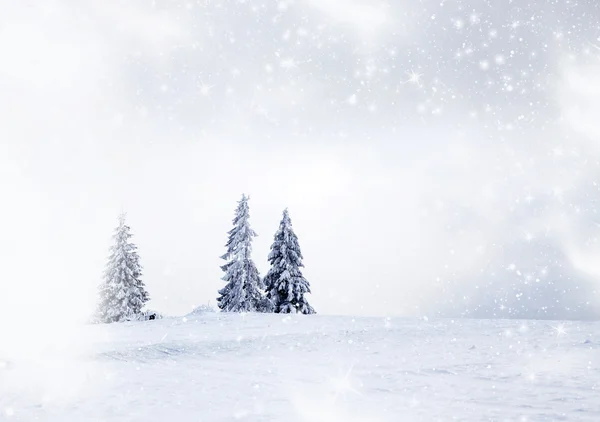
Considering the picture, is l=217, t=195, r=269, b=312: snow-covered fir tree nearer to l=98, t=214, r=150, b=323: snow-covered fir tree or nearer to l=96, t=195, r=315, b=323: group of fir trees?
l=96, t=195, r=315, b=323: group of fir trees

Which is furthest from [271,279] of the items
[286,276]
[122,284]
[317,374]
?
[317,374]

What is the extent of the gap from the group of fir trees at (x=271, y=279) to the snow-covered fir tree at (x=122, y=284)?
5.97 meters

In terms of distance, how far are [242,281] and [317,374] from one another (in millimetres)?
24642

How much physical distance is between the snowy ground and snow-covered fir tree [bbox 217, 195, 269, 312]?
17781mm

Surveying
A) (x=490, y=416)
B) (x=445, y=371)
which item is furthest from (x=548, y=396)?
(x=445, y=371)

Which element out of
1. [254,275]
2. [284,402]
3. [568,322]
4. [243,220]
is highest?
[243,220]

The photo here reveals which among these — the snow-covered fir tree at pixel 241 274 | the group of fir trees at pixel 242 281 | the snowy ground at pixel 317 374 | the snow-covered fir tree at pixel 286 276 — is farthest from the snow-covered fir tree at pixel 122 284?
the snowy ground at pixel 317 374

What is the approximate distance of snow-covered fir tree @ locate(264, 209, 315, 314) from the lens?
111ft

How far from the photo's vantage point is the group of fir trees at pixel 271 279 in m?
33.9

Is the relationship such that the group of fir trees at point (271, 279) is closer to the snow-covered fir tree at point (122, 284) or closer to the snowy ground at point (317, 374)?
the snow-covered fir tree at point (122, 284)

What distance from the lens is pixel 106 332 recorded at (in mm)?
16875

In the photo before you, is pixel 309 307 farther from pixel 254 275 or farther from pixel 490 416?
pixel 490 416

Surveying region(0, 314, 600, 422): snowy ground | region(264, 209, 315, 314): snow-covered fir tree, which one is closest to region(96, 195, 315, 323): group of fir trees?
region(264, 209, 315, 314): snow-covered fir tree

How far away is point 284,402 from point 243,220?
92.3 feet
